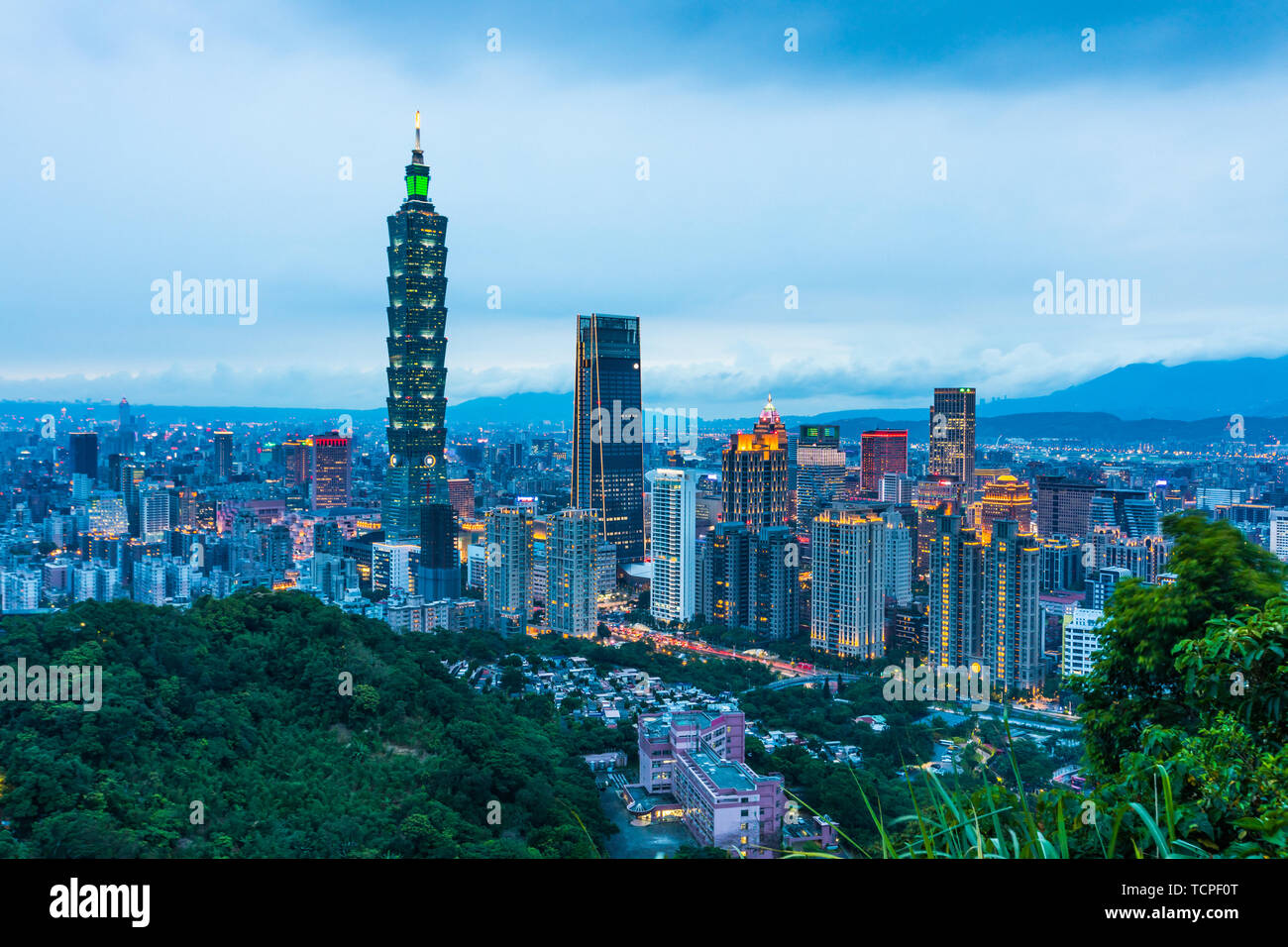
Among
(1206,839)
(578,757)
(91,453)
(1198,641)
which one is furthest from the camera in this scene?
(91,453)

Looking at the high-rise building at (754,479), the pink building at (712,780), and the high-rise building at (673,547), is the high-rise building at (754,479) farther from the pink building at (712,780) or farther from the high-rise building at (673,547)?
the pink building at (712,780)

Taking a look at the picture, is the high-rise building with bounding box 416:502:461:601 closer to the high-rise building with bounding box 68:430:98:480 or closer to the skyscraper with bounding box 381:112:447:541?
the skyscraper with bounding box 381:112:447:541

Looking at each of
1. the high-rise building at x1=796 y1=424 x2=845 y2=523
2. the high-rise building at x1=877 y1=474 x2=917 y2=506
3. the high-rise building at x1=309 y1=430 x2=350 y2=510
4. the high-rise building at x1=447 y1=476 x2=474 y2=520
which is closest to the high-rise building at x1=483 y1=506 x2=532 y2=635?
the high-rise building at x1=447 y1=476 x2=474 y2=520

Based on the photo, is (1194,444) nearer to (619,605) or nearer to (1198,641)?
(619,605)

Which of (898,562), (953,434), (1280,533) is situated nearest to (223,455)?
(898,562)
